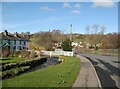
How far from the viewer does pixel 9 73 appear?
19109 mm

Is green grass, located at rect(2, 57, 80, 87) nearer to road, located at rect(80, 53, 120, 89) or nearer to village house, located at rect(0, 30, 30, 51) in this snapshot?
road, located at rect(80, 53, 120, 89)

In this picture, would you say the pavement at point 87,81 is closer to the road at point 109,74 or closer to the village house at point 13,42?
the road at point 109,74

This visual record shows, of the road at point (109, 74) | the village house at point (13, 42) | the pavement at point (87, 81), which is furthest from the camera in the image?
the village house at point (13, 42)

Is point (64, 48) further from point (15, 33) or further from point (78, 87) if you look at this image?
point (78, 87)

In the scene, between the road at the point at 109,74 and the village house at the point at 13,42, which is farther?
the village house at the point at 13,42

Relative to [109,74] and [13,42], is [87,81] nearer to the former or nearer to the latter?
[109,74]

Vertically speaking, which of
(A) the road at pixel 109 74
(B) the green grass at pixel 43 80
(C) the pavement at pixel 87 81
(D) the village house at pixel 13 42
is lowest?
(A) the road at pixel 109 74

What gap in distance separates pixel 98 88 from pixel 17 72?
10.4m

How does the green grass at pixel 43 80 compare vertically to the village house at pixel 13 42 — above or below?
below

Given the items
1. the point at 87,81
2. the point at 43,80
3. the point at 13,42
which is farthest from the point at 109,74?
the point at 13,42

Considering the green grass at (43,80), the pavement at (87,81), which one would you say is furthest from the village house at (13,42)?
the pavement at (87,81)

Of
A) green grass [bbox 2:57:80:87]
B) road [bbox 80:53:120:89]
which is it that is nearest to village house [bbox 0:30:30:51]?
road [bbox 80:53:120:89]

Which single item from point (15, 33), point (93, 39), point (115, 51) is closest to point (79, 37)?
point (93, 39)

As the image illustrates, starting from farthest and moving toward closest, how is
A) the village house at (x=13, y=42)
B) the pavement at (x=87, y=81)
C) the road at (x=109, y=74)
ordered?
the village house at (x=13, y=42)
the road at (x=109, y=74)
the pavement at (x=87, y=81)
